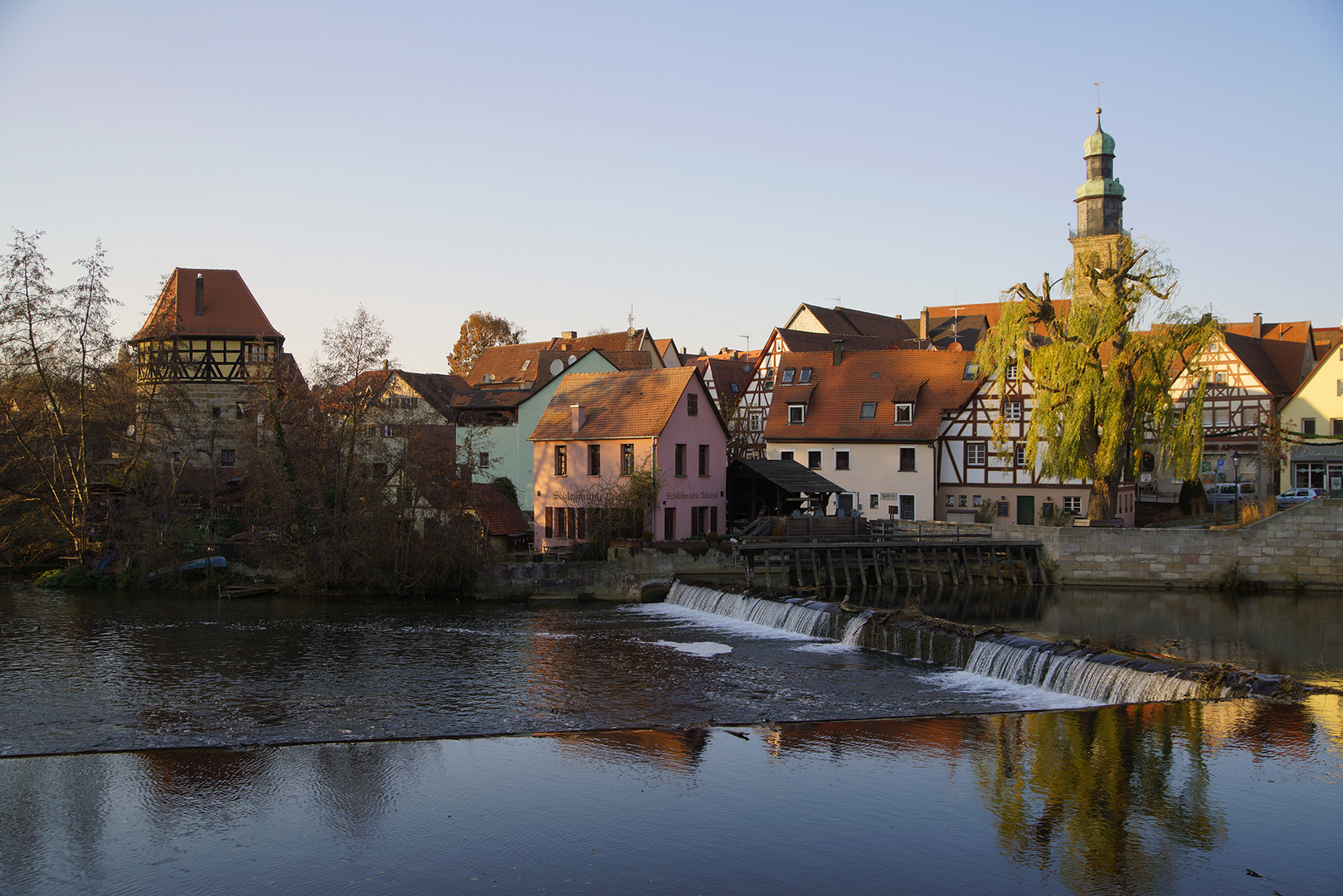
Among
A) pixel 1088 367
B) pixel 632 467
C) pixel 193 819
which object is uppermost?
pixel 1088 367

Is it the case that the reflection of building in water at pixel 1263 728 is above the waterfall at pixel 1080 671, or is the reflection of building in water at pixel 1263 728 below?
below

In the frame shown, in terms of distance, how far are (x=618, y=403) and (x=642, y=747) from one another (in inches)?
1009

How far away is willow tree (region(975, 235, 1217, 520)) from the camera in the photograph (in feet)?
120

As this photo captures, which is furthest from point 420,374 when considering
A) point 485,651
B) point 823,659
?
point 823,659

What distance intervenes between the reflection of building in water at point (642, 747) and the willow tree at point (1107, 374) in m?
25.3

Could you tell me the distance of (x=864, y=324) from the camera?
73.9 m

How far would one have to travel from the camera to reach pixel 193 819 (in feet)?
42.5

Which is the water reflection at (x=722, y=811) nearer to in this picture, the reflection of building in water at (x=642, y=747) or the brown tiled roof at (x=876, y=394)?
the reflection of building in water at (x=642, y=747)

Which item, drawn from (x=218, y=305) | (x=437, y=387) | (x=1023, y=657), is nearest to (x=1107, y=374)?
(x=1023, y=657)

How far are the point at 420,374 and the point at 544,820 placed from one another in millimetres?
45509

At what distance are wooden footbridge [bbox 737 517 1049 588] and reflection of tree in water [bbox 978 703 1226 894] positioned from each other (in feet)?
60.2

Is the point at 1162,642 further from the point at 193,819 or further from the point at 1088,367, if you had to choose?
the point at 193,819

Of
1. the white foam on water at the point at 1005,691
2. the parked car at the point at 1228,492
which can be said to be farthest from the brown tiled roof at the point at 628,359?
the white foam on water at the point at 1005,691

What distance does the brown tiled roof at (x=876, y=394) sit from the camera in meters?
46.7
